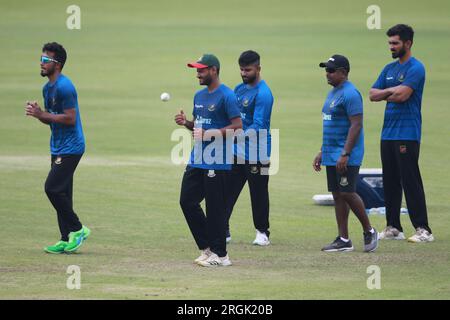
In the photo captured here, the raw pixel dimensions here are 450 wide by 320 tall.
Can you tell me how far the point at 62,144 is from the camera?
45.4 ft

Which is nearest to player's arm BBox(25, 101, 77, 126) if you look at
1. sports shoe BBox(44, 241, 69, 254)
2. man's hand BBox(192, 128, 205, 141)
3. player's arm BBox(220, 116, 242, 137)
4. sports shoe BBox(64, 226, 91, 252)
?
sports shoe BBox(64, 226, 91, 252)

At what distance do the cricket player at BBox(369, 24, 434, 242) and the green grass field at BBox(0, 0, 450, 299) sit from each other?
0.45m

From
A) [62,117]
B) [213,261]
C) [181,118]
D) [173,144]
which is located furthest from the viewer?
[173,144]

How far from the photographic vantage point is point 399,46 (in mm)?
14734

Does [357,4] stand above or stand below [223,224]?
above

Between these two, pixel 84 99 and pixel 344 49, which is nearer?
pixel 84 99

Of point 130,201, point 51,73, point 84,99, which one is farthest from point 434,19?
point 51,73

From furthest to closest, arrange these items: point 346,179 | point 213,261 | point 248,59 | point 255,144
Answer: point 255,144 < point 248,59 < point 346,179 < point 213,261

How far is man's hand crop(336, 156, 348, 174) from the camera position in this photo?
13.7 metres

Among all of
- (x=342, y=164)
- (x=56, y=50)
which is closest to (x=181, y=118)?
(x=56, y=50)

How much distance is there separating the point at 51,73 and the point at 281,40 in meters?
30.7

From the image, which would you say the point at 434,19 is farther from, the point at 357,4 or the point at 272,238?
the point at 272,238

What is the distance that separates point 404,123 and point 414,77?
590mm

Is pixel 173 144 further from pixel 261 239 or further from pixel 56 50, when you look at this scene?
pixel 56 50
